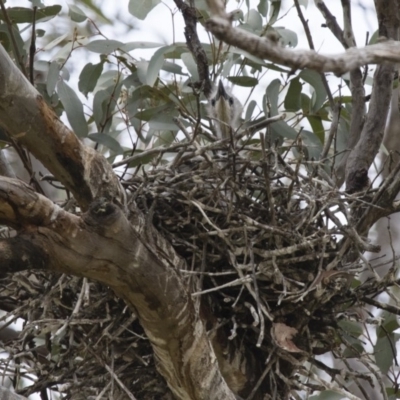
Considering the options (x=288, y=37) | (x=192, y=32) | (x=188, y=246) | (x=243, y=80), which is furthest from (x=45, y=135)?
(x=288, y=37)

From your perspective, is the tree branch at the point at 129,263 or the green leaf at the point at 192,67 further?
the green leaf at the point at 192,67

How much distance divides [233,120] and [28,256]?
1.10 m

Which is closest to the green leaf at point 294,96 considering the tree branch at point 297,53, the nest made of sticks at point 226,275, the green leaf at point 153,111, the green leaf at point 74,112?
the green leaf at point 153,111

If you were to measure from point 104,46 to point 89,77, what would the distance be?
95 mm

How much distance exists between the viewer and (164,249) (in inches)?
49.9

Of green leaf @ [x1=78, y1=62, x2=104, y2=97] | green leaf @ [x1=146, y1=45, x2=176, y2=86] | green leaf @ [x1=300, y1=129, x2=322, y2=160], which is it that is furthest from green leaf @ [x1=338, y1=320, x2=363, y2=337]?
green leaf @ [x1=78, y1=62, x2=104, y2=97]

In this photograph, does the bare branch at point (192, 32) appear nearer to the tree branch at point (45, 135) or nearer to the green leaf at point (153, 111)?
the green leaf at point (153, 111)

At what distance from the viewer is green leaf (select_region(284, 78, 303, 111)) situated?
183 cm

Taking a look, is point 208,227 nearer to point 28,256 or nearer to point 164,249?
point 164,249

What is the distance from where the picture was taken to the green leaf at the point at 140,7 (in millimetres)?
1774

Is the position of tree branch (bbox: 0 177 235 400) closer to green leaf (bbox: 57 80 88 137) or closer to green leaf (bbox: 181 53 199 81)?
green leaf (bbox: 57 80 88 137)

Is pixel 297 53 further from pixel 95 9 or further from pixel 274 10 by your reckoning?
pixel 95 9

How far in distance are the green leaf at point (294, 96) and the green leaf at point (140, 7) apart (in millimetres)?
404

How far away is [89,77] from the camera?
1805 mm
